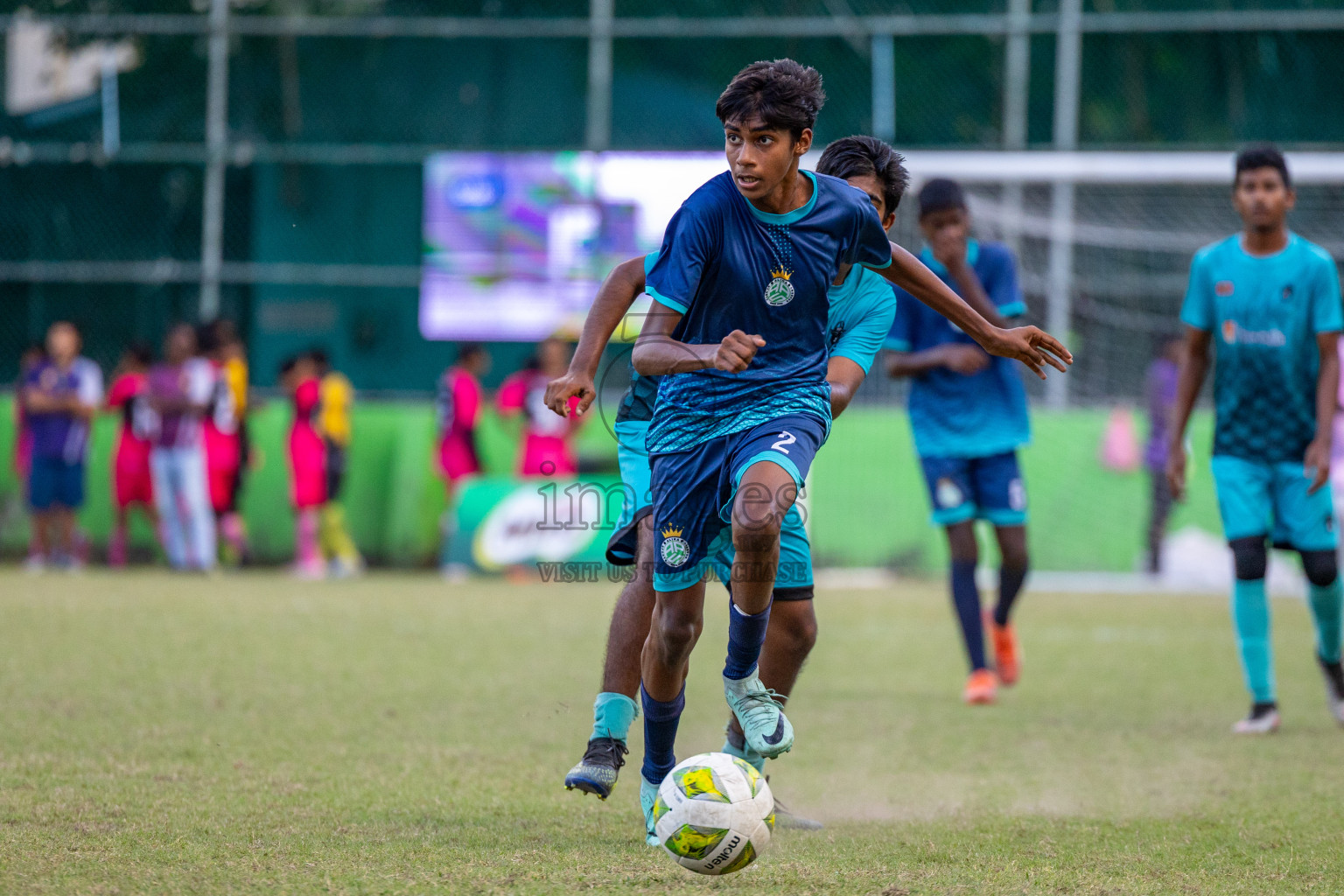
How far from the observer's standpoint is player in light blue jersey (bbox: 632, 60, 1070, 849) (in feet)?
13.5

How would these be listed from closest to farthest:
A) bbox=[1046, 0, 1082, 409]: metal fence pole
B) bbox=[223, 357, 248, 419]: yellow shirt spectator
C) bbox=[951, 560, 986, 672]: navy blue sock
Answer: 1. bbox=[951, 560, 986, 672]: navy blue sock
2. bbox=[223, 357, 248, 419]: yellow shirt spectator
3. bbox=[1046, 0, 1082, 409]: metal fence pole

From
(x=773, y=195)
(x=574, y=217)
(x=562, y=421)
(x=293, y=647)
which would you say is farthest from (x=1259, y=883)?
(x=574, y=217)

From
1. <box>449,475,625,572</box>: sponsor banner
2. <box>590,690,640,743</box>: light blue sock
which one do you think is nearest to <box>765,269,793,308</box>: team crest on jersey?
<box>590,690,640,743</box>: light blue sock

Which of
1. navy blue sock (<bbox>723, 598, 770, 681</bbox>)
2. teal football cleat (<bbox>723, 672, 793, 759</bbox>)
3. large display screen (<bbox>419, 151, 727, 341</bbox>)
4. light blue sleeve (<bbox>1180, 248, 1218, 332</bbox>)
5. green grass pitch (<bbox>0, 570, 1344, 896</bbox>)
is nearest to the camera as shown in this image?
green grass pitch (<bbox>0, 570, 1344, 896</bbox>)

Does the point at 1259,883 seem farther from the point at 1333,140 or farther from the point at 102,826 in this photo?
the point at 1333,140

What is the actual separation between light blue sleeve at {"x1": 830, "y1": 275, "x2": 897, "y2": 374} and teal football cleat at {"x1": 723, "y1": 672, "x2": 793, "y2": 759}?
4.05 ft

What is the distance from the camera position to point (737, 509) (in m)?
4.06

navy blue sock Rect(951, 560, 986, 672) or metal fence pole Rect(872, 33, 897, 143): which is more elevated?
metal fence pole Rect(872, 33, 897, 143)

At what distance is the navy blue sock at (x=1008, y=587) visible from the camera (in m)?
7.73

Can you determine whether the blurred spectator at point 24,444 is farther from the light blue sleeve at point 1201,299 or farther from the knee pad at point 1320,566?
the knee pad at point 1320,566

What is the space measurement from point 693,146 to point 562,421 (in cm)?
440

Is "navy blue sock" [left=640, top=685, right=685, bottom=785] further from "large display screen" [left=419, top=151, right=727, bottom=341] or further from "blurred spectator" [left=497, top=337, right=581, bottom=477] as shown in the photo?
"large display screen" [left=419, top=151, right=727, bottom=341]

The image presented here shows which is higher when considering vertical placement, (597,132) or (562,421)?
(597,132)

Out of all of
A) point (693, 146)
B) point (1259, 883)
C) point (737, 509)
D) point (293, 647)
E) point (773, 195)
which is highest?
point (693, 146)
